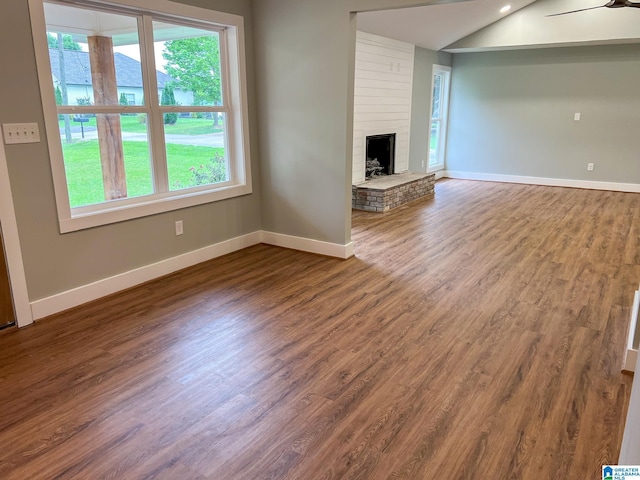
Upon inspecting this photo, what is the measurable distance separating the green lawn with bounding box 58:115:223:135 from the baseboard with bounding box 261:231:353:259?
1.18 meters

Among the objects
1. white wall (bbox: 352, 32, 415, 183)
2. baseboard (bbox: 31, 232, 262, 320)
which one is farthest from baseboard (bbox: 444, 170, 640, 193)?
baseboard (bbox: 31, 232, 262, 320)

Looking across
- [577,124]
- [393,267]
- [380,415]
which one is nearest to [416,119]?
[577,124]

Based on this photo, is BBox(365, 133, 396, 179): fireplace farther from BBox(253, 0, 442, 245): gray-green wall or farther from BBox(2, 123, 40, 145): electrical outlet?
BBox(2, 123, 40, 145): electrical outlet

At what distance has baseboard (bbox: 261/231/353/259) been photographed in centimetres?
433

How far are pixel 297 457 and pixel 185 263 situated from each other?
2521 millimetres

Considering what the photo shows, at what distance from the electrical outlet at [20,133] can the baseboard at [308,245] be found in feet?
7.61

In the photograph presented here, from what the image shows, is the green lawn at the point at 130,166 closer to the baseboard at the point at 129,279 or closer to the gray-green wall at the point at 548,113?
the baseboard at the point at 129,279

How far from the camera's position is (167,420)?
82.5 inches

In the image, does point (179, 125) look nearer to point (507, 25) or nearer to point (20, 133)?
point (20, 133)

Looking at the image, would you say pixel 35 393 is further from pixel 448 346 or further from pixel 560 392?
pixel 560 392

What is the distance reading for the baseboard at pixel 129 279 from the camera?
311 cm

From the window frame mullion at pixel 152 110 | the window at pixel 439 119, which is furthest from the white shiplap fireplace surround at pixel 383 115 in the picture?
the window frame mullion at pixel 152 110

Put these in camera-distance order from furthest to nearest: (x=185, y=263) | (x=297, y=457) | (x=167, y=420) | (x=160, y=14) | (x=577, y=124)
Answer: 1. (x=577, y=124)
2. (x=185, y=263)
3. (x=160, y=14)
4. (x=167, y=420)
5. (x=297, y=457)

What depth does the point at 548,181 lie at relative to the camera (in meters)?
8.17
